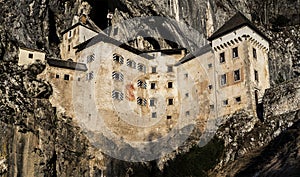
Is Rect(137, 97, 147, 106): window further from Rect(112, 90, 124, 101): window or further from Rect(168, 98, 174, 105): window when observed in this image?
Rect(168, 98, 174, 105): window

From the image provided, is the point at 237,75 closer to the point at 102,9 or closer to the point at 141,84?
the point at 141,84

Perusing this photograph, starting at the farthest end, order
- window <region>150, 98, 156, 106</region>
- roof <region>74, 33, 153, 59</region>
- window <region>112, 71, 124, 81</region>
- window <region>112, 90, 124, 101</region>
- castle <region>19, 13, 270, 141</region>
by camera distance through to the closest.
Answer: window <region>150, 98, 156, 106</region>, roof <region>74, 33, 153, 59</region>, window <region>112, 71, 124, 81</region>, window <region>112, 90, 124, 101</region>, castle <region>19, 13, 270, 141</region>

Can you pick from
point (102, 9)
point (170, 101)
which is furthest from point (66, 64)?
point (170, 101)

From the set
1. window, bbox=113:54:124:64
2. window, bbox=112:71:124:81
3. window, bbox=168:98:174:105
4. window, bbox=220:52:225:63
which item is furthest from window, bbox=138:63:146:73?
window, bbox=220:52:225:63

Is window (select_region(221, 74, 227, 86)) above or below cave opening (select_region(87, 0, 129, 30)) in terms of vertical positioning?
below

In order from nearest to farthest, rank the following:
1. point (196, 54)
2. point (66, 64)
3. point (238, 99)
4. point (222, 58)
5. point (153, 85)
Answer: point (238, 99), point (222, 58), point (66, 64), point (196, 54), point (153, 85)

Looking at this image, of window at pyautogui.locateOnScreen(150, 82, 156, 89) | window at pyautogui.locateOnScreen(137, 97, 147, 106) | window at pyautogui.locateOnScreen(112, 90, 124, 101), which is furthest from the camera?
window at pyautogui.locateOnScreen(150, 82, 156, 89)

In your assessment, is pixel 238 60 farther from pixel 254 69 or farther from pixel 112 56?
pixel 112 56

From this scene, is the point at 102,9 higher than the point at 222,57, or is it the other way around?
the point at 102,9
